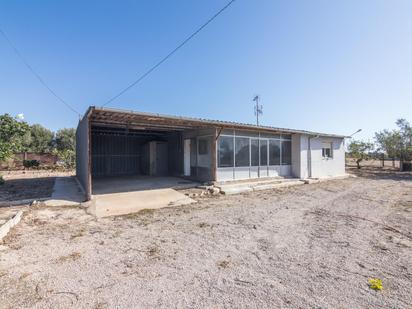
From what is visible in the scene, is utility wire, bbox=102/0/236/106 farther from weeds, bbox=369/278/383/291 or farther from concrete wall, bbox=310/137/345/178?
concrete wall, bbox=310/137/345/178

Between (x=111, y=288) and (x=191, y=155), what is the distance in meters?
9.22

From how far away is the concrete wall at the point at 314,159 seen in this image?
12222mm

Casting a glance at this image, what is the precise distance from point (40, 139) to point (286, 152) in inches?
1459

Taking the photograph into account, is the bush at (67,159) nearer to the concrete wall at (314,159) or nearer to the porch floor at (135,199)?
the porch floor at (135,199)

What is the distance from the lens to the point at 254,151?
10836 mm

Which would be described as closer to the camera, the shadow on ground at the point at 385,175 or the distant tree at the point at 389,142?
the shadow on ground at the point at 385,175

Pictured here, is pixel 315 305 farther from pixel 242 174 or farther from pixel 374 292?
pixel 242 174

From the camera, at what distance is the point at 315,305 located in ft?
7.07

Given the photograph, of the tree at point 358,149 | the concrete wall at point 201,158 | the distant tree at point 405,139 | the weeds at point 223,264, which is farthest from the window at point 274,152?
the distant tree at point 405,139

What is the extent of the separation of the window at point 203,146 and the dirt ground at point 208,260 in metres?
4.89

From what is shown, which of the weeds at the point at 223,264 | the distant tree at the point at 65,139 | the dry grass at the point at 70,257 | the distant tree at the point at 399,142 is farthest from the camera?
the distant tree at the point at 65,139

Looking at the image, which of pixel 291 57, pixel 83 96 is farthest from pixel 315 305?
pixel 83 96

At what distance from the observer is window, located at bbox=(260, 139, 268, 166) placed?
11.1 m

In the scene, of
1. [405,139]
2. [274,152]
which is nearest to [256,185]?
[274,152]
